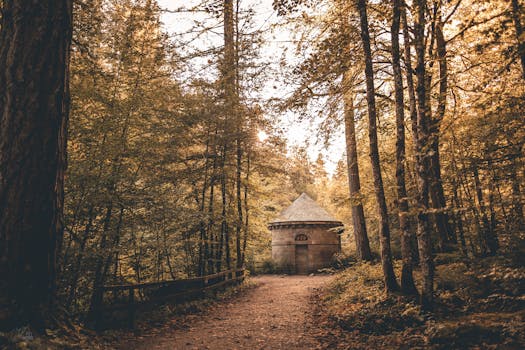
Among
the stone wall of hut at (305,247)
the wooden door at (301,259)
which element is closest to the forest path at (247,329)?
the stone wall of hut at (305,247)

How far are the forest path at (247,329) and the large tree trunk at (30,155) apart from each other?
6.99 ft

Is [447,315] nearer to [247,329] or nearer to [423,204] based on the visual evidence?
[423,204]

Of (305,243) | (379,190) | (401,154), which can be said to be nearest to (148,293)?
(379,190)

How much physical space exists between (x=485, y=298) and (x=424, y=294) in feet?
3.09

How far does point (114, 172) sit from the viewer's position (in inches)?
256

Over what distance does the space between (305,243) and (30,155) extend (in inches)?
723

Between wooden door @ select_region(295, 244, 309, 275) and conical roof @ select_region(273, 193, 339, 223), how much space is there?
1.83m

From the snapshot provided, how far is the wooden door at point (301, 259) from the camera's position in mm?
20391

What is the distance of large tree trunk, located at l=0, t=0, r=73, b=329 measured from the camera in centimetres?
345

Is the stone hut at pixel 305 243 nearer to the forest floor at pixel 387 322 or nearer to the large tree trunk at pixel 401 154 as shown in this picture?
the forest floor at pixel 387 322

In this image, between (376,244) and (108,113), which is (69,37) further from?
(376,244)

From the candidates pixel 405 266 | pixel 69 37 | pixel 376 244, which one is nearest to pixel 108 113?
pixel 69 37

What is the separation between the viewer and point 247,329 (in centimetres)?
603

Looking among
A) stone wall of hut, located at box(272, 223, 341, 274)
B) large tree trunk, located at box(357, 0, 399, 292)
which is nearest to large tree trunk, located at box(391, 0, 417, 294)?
large tree trunk, located at box(357, 0, 399, 292)
